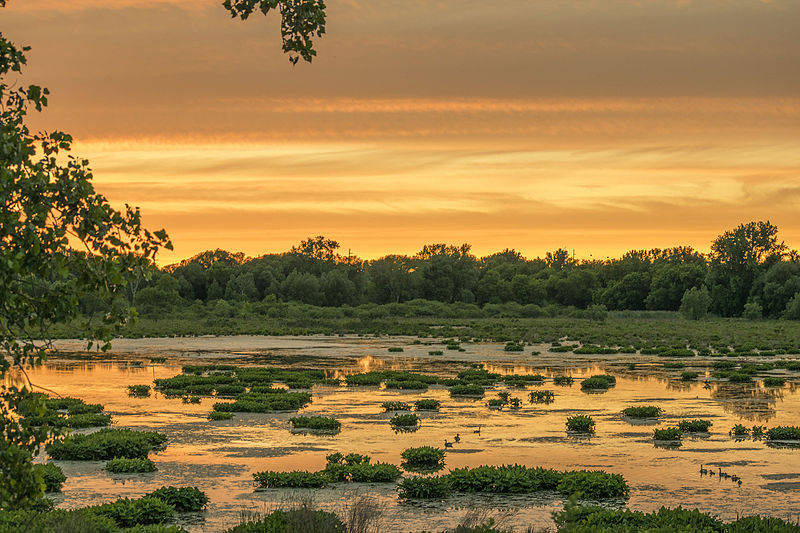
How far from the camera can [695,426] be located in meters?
28.1

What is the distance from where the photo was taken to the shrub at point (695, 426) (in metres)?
28.1

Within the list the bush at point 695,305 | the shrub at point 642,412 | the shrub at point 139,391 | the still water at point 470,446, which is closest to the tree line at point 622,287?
the bush at point 695,305

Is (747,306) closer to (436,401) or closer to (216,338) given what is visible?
(216,338)

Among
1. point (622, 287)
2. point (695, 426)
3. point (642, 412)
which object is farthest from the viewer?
point (622, 287)

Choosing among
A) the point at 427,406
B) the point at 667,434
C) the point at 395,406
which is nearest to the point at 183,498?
the point at 667,434

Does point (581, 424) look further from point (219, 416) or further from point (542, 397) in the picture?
point (219, 416)

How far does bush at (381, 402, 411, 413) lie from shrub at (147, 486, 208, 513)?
15588mm

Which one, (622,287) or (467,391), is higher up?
(622,287)

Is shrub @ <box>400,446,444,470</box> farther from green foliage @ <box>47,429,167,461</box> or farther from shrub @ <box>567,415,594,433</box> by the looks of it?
green foliage @ <box>47,429,167,461</box>

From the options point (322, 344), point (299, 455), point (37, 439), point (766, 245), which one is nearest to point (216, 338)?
point (322, 344)

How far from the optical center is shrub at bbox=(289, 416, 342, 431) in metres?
28.3

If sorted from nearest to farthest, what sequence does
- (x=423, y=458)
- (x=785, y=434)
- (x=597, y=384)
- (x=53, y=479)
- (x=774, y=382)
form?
1. (x=53, y=479)
2. (x=423, y=458)
3. (x=785, y=434)
4. (x=597, y=384)
5. (x=774, y=382)

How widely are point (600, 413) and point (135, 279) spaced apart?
1072 inches

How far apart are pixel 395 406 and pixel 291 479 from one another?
14.0 meters
